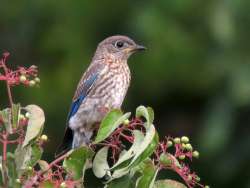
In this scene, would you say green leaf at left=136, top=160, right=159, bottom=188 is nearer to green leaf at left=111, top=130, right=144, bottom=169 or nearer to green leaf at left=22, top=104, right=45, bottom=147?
green leaf at left=111, top=130, right=144, bottom=169

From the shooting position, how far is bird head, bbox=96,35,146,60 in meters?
8.01

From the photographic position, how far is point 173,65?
43.5 feet

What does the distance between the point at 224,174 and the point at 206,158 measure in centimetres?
30

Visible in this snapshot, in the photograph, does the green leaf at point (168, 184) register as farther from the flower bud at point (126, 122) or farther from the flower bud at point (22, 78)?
the flower bud at point (22, 78)

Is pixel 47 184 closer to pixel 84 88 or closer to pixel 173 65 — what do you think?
pixel 84 88

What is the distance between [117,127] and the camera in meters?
5.26

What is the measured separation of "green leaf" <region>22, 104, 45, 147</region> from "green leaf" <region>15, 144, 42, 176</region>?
101mm

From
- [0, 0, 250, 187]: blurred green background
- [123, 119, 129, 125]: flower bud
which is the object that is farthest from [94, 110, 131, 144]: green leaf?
[0, 0, 250, 187]: blurred green background

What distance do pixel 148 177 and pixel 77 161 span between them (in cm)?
39

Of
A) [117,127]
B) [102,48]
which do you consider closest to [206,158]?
[102,48]

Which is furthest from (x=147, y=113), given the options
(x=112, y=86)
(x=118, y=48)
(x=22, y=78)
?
(x=118, y=48)

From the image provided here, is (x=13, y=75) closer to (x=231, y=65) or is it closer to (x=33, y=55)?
(x=231, y=65)

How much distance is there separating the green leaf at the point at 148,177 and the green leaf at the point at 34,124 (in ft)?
1.83

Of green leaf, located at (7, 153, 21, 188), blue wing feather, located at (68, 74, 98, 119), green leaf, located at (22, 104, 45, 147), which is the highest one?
green leaf, located at (22, 104, 45, 147)
